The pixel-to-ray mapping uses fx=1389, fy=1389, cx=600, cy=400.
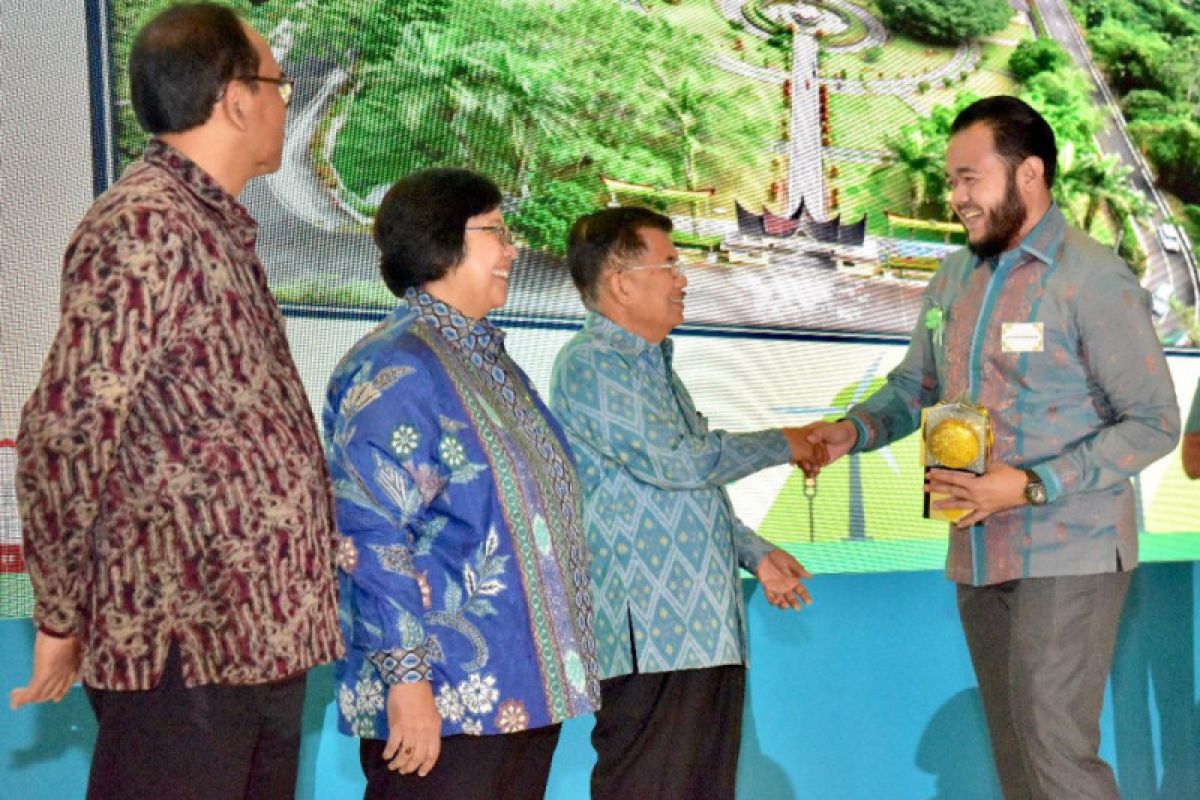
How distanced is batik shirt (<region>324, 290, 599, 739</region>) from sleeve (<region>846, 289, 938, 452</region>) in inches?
41.5

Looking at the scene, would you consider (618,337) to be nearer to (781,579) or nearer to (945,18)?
(781,579)

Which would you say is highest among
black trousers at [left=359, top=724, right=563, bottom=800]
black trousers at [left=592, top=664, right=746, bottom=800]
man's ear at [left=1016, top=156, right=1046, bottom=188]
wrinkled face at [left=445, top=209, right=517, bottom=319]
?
man's ear at [left=1016, top=156, right=1046, bottom=188]

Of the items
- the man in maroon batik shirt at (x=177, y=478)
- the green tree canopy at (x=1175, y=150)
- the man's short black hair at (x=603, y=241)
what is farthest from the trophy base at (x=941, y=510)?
the green tree canopy at (x=1175, y=150)

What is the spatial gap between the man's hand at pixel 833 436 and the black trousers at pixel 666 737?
50cm

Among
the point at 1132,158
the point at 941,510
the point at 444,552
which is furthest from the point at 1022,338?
the point at 1132,158

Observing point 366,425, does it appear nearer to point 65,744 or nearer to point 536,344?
point 65,744

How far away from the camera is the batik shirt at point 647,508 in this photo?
8.19 ft

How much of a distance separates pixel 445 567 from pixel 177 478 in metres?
0.51

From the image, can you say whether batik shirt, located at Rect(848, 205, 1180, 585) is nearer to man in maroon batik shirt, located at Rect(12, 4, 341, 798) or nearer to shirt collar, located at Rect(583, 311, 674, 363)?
shirt collar, located at Rect(583, 311, 674, 363)

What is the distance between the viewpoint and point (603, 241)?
267cm

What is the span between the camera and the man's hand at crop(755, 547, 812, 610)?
269 cm

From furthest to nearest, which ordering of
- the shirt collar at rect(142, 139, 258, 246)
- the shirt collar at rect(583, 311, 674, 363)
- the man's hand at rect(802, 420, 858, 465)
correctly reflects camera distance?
the man's hand at rect(802, 420, 858, 465) → the shirt collar at rect(583, 311, 674, 363) → the shirt collar at rect(142, 139, 258, 246)

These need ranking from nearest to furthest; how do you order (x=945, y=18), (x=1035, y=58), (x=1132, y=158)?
(x=945, y=18)
(x=1035, y=58)
(x=1132, y=158)

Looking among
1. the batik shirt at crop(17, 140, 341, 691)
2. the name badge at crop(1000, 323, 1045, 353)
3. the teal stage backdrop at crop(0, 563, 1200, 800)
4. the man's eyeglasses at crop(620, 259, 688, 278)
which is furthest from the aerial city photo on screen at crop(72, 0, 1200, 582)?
the batik shirt at crop(17, 140, 341, 691)
